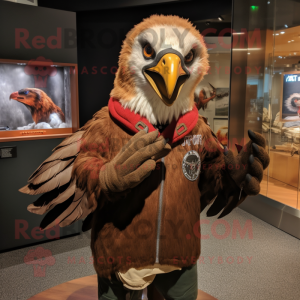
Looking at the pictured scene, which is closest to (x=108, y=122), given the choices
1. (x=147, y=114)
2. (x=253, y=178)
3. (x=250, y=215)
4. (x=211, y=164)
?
(x=147, y=114)

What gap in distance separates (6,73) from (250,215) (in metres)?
2.75

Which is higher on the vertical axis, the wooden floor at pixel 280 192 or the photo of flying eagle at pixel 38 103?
the photo of flying eagle at pixel 38 103

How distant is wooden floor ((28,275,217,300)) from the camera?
1486 mm

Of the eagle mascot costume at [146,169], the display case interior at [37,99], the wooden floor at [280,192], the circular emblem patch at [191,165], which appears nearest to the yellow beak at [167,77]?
the eagle mascot costume at [146,169]

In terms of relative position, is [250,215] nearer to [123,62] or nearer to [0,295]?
[0,295]

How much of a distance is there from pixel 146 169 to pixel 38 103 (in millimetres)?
1781

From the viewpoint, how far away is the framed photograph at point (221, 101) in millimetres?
3832

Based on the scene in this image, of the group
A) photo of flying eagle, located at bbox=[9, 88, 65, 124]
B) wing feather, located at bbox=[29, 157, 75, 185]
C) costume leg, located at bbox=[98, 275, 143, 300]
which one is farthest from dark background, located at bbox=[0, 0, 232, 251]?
costume leg, located at bbox=[98, 275, 143, 300]

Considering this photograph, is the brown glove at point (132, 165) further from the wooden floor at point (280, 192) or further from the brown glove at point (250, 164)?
the wooden floor at point (280, 192)

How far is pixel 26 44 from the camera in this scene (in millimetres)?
2201

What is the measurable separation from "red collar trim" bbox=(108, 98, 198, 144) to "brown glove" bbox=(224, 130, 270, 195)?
19 cm

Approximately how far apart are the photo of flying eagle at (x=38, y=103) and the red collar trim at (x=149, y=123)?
1560 millimetres

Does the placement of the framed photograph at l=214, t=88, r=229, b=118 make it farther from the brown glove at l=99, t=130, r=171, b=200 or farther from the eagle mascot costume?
the brown glove at l=99, t=130, r=171, b=200

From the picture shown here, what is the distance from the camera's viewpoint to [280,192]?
121 inches
